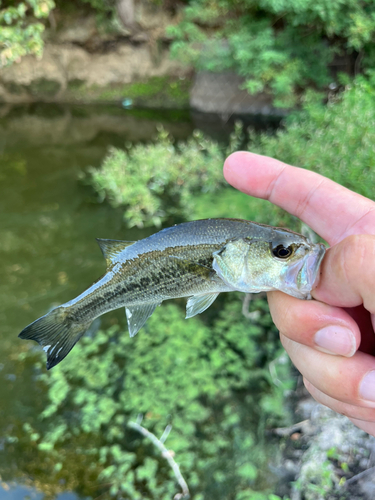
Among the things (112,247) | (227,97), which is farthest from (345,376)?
(227,97)

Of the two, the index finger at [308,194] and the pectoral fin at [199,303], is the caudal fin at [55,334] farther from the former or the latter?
the index finger at [308,194]

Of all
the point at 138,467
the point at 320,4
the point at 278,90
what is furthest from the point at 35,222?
the point at 320,4

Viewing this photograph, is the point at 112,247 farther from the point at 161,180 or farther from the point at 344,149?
the point at 161,180

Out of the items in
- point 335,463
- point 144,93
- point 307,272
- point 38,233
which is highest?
Result: point 307,272

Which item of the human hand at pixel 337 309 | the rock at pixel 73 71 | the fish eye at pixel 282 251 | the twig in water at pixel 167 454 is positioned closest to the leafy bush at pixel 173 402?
the twig in water at pixel 167 454

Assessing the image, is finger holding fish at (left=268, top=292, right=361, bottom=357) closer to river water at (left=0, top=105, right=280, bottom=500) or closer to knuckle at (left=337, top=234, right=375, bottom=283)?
knuckle at (left=337, top=234, right=375, bottom=283)

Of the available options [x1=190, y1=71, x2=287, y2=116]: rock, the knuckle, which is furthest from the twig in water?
[x1=190, y1=71, x2=287, y2=116]: rock
